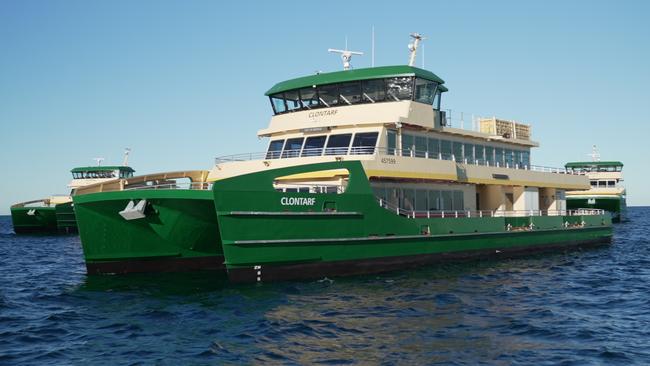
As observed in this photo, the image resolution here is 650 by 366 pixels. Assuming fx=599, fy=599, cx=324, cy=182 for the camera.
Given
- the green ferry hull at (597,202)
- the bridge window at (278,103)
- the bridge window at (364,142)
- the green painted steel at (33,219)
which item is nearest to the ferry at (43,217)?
the green painted steel at (33,219)

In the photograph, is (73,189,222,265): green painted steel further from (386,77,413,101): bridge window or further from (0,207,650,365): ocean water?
(386,77,413,101): bridge window

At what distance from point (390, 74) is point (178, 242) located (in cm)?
950

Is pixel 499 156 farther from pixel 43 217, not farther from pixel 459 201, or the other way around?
pixel 43 217

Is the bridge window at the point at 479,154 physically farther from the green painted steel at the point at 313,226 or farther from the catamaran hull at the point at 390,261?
the green painted steel at the point at 313,226

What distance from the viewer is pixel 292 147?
22.8m

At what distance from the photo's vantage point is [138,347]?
1074 cm

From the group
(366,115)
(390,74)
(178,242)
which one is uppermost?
(390,74)

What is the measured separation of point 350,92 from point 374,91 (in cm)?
90

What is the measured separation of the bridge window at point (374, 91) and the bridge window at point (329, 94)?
112 cm

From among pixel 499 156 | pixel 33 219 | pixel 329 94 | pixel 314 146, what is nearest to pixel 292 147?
pixel 314 146

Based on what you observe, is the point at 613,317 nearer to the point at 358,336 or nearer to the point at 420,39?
the point at 358,336

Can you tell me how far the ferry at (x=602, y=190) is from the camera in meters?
66.3

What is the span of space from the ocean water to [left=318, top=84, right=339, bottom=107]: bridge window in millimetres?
7195

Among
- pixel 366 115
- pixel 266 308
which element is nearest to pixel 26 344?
pixel 266 308
